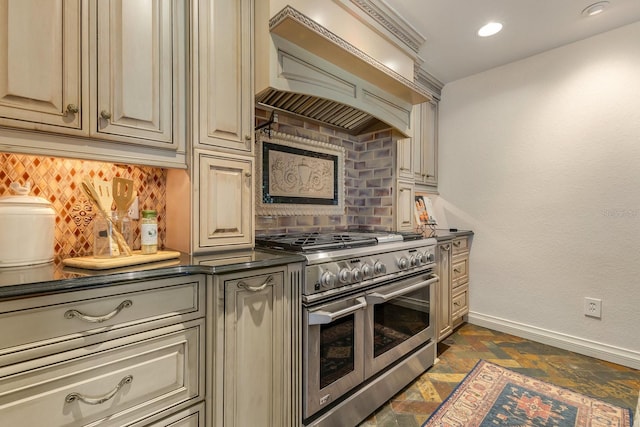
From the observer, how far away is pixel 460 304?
290 centimetres

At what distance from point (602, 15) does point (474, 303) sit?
268cm

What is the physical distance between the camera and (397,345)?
6.18 ft

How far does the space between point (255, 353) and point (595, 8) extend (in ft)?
10.4

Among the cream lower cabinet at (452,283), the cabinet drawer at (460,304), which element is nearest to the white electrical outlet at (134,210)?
the cream lower cabinet at (452,283)

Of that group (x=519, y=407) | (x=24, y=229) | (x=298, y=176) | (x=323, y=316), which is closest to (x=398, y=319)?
(x=323, y=316)

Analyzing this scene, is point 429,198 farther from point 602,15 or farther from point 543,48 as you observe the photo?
point 602,15

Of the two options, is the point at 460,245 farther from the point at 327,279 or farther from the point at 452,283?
the point at 327,279

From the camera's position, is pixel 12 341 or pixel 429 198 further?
pixel 429 198

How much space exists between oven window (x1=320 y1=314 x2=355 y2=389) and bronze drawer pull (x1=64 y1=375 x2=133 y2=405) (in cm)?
81

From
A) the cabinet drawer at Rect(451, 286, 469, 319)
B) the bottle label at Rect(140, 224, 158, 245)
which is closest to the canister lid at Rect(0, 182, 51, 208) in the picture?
the bottle label at Rect(140, 224, 158, 245)

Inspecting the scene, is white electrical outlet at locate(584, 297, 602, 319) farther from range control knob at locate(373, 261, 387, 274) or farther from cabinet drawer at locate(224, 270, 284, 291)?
cabinet drawer at locate(224, 270, 284, 291)

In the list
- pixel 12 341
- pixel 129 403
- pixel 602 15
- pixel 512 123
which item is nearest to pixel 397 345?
pixel 129 403

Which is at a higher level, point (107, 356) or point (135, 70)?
point (135, 70)

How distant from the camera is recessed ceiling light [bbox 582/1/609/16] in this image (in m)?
2.02
